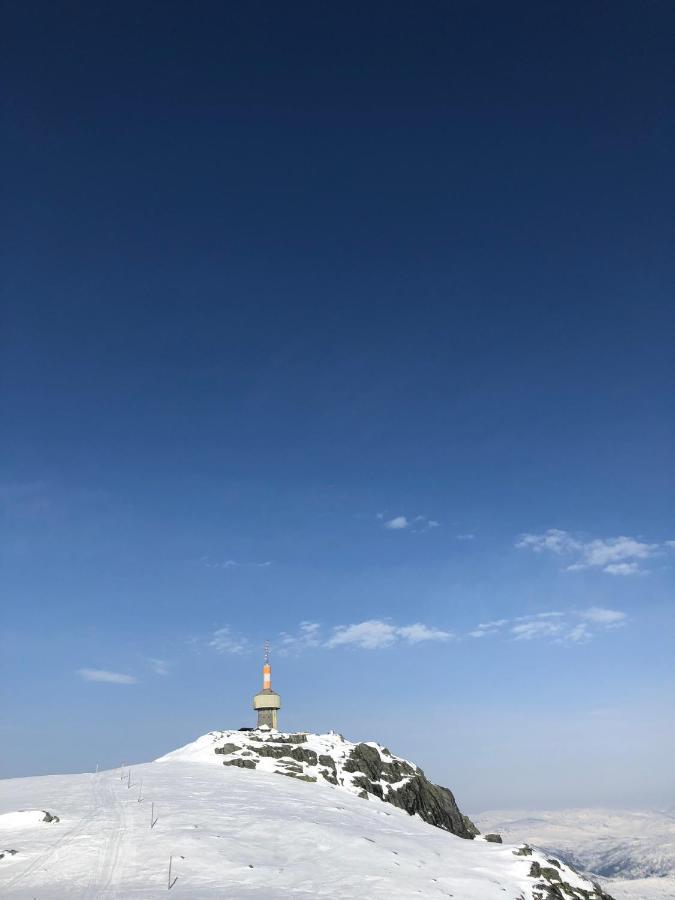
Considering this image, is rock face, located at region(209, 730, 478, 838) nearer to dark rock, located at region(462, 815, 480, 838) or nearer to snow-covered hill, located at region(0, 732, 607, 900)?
dark rock, located at region(462, 815, 480, 838)

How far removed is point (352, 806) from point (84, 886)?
34015mm

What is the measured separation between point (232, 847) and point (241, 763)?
117ft

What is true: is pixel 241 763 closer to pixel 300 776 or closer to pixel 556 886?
pixel 300 776

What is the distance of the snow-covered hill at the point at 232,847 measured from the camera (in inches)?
1064

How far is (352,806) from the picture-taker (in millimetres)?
54312

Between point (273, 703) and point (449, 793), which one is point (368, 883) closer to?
point (449, 793)

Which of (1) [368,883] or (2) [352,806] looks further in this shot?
(2) [352,806]

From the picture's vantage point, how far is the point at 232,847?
108ft

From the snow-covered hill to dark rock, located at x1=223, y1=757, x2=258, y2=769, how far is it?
7.18 m

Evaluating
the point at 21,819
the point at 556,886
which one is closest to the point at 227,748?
the point at 21,819

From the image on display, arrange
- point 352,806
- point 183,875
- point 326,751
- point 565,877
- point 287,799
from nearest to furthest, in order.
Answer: point 183,875 < point 565,877 < point 287,799 < point 352,806 < point 326,751

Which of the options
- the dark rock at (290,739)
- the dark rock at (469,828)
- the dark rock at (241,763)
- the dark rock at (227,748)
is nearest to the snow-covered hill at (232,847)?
the dark rock at (241,763)

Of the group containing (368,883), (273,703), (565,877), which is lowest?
(565,877)

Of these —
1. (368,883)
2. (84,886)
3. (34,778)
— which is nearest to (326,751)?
(34,778)
